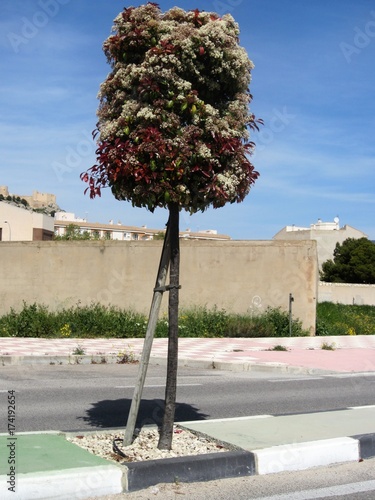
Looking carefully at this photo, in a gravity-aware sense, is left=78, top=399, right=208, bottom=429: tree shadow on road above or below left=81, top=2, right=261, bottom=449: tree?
below

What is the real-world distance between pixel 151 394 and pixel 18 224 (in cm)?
5480

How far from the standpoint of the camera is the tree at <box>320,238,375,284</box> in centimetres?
8550

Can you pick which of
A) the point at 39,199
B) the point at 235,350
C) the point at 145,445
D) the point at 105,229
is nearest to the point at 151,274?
the point at 235,350

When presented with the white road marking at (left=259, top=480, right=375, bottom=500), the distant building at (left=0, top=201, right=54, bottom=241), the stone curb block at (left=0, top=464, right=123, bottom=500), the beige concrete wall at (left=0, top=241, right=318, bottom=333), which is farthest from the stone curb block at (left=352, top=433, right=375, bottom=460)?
the distant building at (left=0, top=201, right=54, bottom=241)

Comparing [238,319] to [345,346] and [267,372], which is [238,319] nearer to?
Result: [345,346]

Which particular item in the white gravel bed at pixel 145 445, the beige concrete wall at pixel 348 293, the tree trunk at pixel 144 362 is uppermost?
the tree trunk at pixel 144 362

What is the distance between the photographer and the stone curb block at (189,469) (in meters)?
5.75

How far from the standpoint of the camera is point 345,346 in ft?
68.1

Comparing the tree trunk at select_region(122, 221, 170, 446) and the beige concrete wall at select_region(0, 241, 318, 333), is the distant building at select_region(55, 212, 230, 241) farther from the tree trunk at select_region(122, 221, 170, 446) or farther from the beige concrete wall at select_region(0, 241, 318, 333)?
the tree trunk at select_region(122, 221, 170, 446)

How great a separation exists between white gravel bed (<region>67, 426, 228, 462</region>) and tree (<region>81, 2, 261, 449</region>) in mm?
190

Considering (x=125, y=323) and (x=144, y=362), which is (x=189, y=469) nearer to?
(x=144, y=362)

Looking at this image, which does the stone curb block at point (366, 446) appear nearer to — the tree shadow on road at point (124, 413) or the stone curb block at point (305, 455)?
the stone curb block at point (305, 455)

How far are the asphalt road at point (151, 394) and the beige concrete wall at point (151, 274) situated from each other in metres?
8.87

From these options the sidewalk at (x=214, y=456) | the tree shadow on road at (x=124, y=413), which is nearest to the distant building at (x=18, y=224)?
the tree shadow on road at (x=124, y=413)
